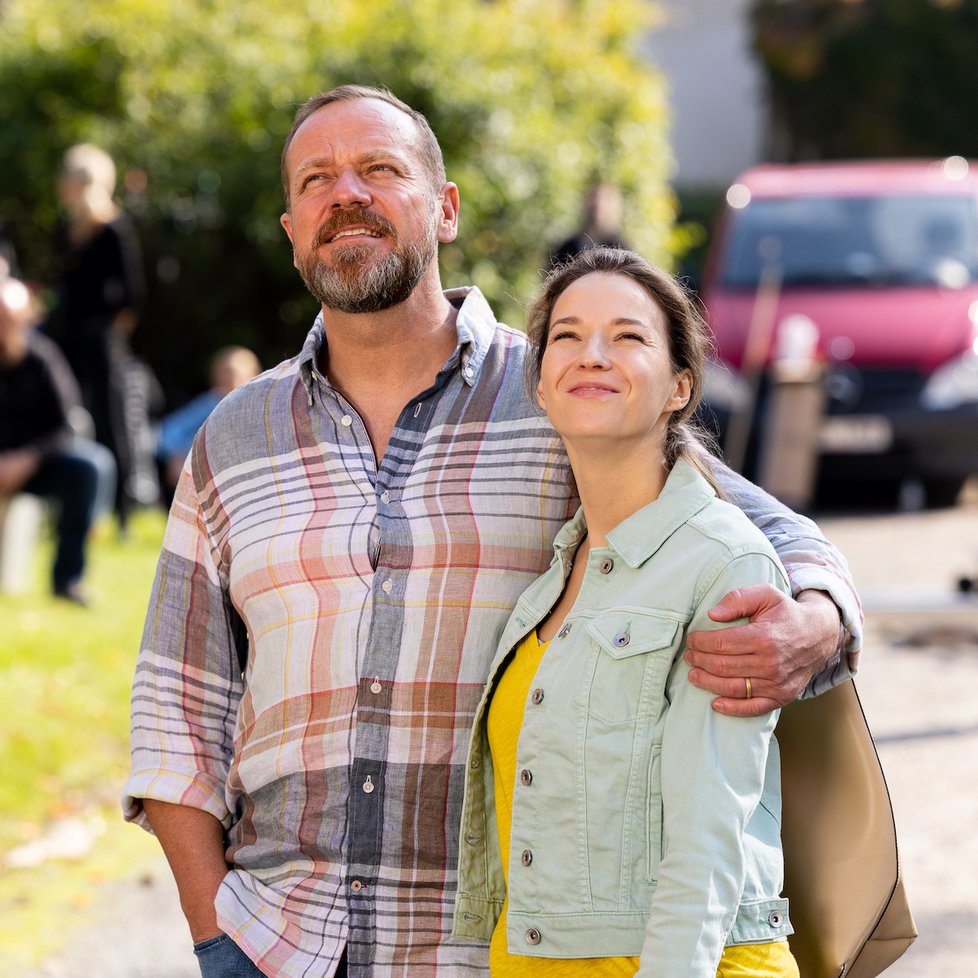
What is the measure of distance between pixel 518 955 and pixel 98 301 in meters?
8.14

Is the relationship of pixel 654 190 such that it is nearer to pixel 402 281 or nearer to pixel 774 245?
pixel 774 245

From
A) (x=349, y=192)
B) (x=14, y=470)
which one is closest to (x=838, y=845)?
(x=349, y=192)

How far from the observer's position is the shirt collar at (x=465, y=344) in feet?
9.32

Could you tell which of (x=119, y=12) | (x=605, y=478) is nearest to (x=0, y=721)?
(x=605, y=478)

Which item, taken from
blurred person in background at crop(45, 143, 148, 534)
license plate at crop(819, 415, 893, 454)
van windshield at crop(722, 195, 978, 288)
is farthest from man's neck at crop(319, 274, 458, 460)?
van windshield at crop(722, 195, 978, 288)

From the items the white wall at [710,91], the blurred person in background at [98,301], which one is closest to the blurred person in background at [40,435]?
the blurred person in background at [98,301]

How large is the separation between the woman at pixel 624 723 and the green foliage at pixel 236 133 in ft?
30.9

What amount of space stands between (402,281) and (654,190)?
476 inches

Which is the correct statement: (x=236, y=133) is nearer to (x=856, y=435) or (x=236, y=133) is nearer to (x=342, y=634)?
(x=856, y=435)

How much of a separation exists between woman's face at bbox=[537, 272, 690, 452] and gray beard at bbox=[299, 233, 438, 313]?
1.05ft

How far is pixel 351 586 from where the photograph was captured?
2695 millimetres

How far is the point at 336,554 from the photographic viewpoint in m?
2.71

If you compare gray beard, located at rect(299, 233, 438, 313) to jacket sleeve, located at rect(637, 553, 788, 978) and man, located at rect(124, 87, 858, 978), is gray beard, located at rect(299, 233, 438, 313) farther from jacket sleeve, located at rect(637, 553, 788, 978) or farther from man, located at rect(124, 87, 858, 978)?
jacket sleeve, located at rect(637, 553, 788, 978)

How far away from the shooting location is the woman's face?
8.01ft
